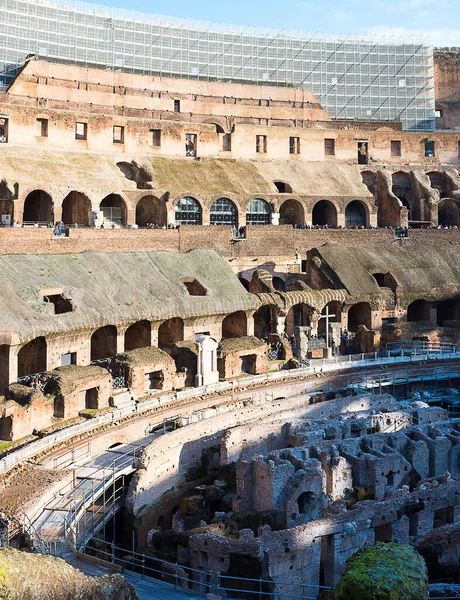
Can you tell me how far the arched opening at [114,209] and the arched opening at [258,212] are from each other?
7883mm

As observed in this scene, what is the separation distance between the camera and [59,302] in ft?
110

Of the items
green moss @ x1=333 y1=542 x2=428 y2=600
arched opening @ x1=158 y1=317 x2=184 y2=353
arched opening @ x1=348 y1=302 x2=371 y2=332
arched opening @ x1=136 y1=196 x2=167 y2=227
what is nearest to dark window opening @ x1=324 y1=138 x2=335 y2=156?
arched opening @ x1=136 y1=196 x2=167 y2=227

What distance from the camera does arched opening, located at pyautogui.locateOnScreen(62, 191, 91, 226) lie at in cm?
4572

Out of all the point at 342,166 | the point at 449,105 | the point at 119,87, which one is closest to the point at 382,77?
the point at 449,105

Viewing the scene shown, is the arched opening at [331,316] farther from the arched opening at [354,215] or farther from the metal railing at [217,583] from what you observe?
the metal railing at [217,583]

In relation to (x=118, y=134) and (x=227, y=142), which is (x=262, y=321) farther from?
(x=118, y=134)

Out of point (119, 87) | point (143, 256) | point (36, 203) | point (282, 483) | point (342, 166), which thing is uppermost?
point (119, 87)

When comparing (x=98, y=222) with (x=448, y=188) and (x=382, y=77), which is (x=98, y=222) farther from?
(x=382, y=77)

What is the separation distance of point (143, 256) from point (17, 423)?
15.2m

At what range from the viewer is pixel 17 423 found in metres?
26.4

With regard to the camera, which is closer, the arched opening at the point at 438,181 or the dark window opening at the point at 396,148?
the arched opening at the point at 438,181

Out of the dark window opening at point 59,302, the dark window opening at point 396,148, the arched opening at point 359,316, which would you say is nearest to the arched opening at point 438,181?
the dark window opening at point 396,148

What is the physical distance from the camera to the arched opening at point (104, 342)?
113 ft

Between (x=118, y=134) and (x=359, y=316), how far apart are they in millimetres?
20494
